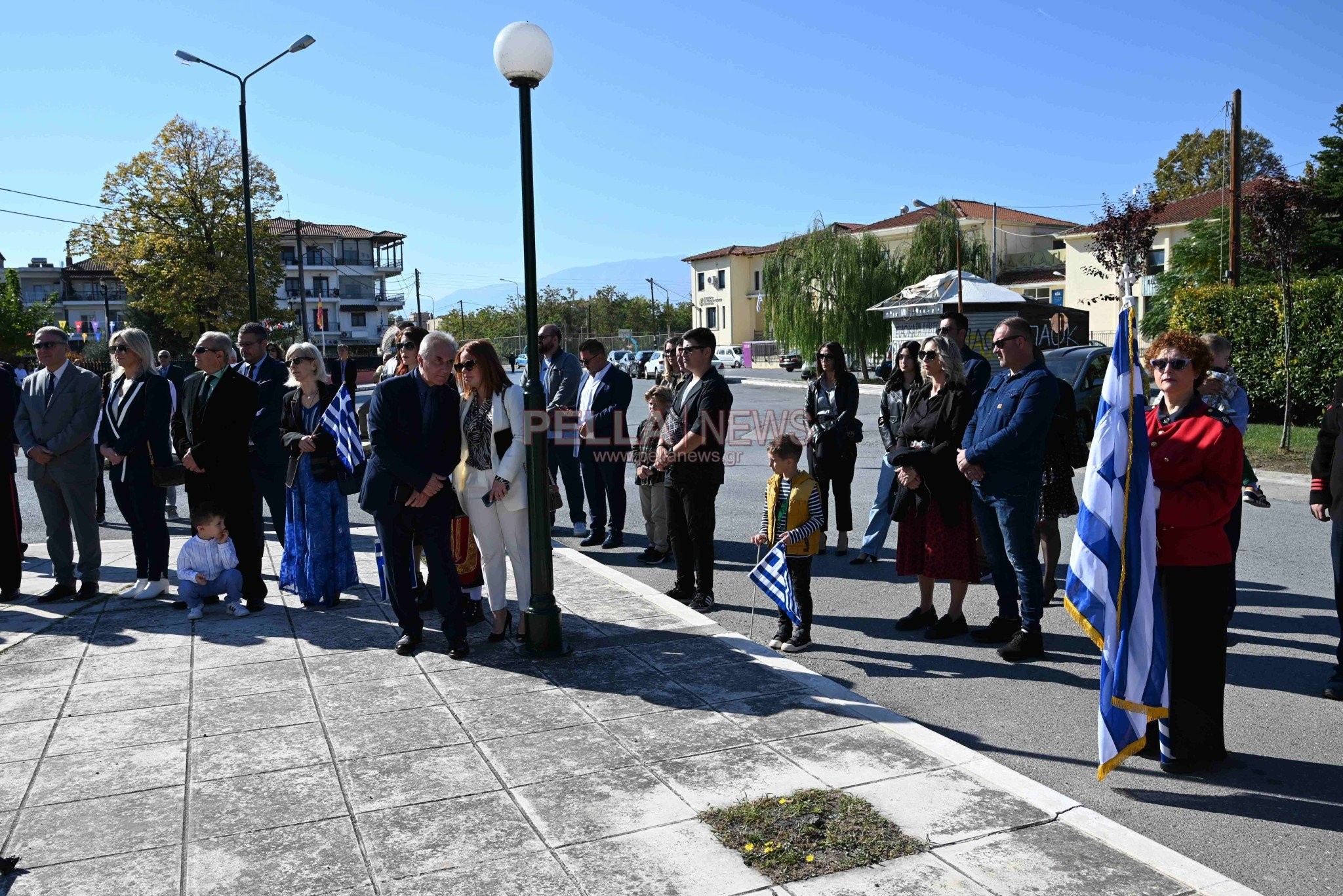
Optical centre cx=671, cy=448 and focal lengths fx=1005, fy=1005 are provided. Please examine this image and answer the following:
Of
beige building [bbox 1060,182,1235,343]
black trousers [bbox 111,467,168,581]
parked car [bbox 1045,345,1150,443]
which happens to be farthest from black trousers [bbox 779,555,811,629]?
beige building [bbox 1060,182,1235,343]

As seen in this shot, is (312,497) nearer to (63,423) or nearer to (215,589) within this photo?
(215,589)

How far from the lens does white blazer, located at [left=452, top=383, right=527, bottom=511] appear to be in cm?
598

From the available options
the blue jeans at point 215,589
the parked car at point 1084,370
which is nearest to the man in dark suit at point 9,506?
the blue jeans at point 215,589

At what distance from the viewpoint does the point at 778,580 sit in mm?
6070

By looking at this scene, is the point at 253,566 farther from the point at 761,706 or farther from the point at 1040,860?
the point at 1040,860

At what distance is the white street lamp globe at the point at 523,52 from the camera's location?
5645mm

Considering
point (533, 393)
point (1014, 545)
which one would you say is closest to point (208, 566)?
point (533, 393)

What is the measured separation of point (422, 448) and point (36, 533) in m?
7.46

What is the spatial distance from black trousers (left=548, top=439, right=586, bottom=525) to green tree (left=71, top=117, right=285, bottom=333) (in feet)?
101

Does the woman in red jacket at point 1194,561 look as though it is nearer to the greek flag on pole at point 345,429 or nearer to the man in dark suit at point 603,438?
the greek flag on pole at point 345,429

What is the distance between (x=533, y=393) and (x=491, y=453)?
1.46 ft

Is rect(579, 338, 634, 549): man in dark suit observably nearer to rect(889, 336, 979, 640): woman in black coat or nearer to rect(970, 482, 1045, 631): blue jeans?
rect(889, 336, 979, 640): woman in black coat

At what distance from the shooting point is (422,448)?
584 centimetres

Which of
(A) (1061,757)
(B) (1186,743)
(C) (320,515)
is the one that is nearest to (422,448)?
(C) (320,515)
